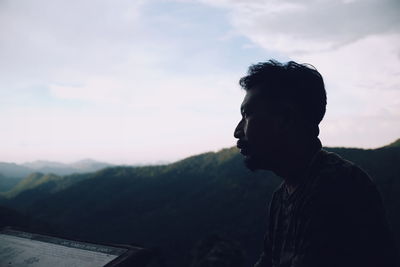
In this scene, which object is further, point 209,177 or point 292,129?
point 209,177

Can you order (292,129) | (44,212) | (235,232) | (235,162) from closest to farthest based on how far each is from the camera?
(292,129), (235,232), (44,212), (235,162)

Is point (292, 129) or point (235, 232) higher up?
point (292, 129)

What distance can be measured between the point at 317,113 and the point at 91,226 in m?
23.3

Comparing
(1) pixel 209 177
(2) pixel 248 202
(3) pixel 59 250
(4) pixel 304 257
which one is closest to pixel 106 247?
(3) pixel 59 250

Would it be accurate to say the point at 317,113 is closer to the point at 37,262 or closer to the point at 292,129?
the point at 292,129

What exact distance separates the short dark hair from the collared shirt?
1.71ft

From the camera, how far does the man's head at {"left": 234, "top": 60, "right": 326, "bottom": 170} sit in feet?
6.75

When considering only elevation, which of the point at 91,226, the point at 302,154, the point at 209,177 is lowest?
the point at 91,226

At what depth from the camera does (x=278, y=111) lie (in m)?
2.07

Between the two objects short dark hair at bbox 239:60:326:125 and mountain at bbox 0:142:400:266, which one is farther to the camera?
mountain at bbox 0:142:400:266

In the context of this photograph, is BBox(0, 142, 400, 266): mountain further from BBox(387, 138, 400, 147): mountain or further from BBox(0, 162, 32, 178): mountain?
BBox(0, 162, 32, 178): mountain

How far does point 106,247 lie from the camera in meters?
3.22

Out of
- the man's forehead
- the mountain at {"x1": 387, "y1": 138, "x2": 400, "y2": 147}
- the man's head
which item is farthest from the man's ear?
the mountain at {"x1": 387, "y1": 138, "x2": 400, "y2": 147}

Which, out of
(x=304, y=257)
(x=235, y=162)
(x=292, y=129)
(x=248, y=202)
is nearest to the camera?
(x=304, y=257)
